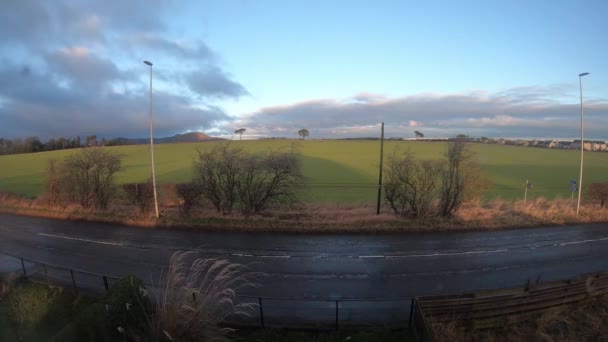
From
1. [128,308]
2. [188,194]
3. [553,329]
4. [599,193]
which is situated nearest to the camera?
[128,308]

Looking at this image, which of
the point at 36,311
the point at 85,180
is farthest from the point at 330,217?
the point at 85,180

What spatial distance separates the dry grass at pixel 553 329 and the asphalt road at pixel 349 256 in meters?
1.86

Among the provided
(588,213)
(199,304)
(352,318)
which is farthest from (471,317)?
(588,213)

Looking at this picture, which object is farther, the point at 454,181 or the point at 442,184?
the point at 442,184

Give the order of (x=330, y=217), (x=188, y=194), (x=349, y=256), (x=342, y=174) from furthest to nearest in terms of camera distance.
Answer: (x=342, y=174)
(x=188, y=194)
(x=330, y=217)
(x=349, y=256)

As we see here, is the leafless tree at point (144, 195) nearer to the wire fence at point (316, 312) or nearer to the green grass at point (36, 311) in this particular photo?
the wire fence at point (316, 312)

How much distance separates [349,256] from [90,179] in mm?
21550

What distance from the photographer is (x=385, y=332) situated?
23.8 feet

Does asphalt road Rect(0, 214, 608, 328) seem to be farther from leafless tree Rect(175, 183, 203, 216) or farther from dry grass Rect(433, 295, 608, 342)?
leafless tree Rect(175, 183, 203, 216)

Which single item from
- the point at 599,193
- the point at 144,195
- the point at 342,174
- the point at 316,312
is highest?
the point at 342,174

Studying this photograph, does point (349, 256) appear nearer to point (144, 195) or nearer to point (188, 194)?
point (188, 194)

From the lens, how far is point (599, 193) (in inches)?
953

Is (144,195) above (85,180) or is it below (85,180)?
below

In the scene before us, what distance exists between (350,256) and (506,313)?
6496mm
